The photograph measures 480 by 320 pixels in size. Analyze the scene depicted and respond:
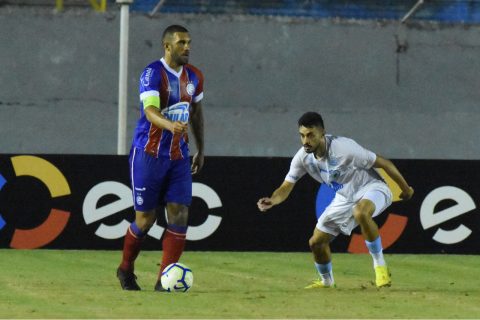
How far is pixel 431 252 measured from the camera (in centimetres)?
1562

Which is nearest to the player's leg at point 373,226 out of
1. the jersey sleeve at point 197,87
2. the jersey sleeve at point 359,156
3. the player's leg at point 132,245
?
the jersey sleeve at point 359,156

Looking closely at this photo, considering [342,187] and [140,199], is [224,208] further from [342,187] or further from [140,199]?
[140,199]

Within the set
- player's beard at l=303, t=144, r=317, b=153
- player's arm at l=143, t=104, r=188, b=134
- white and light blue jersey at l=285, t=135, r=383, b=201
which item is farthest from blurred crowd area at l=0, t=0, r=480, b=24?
player's arm at l=143, t=104, r=188, b=134

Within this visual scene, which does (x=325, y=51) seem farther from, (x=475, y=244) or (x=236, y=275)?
(x=236, y=275)

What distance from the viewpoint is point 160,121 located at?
9938 mm

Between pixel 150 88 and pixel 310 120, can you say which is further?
pixel 310 120

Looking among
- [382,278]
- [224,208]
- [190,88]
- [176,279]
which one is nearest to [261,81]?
[224,208]

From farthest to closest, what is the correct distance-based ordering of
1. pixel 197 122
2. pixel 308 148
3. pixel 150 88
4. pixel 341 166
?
1. pixel 341 166
2. pixel 197 122
3. pixel 308 148
4. pixel 150 88

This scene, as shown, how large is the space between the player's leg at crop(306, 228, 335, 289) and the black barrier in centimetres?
444

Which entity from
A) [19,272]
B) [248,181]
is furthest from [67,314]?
[248,181]

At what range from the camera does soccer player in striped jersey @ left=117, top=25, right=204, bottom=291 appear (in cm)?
1035

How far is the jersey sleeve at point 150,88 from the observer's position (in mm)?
10172

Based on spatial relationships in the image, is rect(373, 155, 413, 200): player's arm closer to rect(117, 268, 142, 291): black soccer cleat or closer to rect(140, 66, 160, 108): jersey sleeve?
rect(140, 66, 160, 108): jersey sleeve

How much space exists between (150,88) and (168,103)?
0.78 feet
